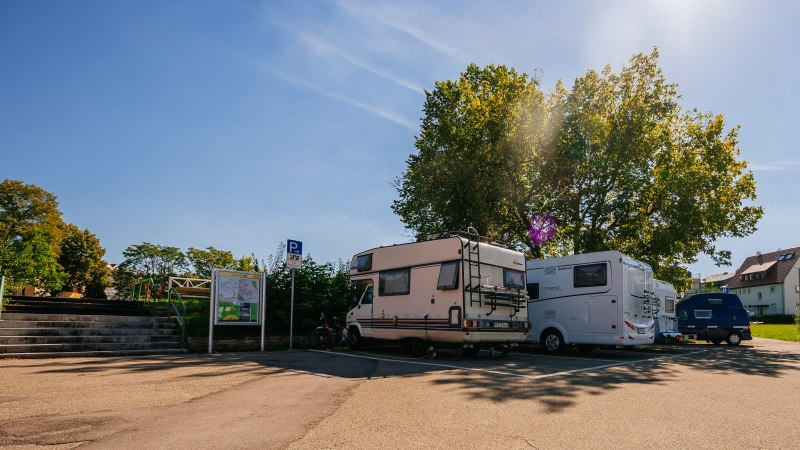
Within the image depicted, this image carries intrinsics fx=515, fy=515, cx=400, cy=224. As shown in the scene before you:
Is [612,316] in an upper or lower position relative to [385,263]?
lower

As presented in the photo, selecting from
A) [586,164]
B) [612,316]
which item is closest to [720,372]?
[612,316]

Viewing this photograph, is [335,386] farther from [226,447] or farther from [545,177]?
[545,177]

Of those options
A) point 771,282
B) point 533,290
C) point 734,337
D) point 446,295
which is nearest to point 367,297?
point 446,295

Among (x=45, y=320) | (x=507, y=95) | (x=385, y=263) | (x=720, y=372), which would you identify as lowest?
(x=720, y=372)

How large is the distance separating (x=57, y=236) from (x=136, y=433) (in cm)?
4629

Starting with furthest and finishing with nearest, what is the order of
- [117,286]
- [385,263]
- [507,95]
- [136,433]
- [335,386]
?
[117,286] → [507,95] → [385,263] → [335,386] → [136,433]

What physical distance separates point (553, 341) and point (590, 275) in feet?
7.75

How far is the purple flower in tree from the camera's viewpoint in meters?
26.5

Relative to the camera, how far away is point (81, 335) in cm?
1276

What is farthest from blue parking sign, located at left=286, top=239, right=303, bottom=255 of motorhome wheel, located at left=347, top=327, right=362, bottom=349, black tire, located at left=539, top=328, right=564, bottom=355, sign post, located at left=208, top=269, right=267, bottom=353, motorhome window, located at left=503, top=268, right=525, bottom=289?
black tire, located at left=539, top=328, right=564, bottom=355

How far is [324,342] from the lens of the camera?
15461mm

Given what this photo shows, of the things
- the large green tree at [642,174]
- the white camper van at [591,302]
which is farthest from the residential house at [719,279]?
the white camper van at [591,302]

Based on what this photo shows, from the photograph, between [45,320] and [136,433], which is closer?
[136,433]

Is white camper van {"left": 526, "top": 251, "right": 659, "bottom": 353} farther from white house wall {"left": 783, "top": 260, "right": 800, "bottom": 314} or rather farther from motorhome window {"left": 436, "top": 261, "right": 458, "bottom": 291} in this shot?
white house wall {"left": 783, "top": 260, "right": 800, "bottom": 314}
